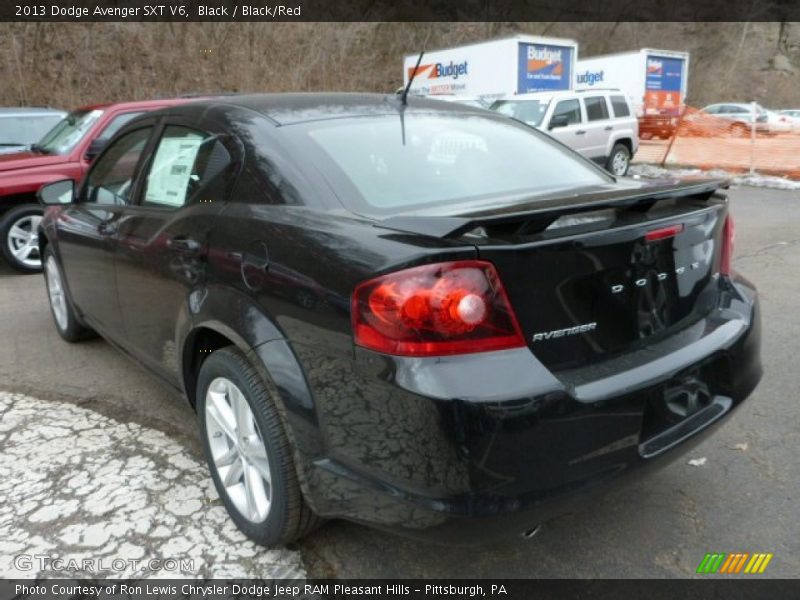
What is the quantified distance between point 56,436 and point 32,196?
4.53 meters

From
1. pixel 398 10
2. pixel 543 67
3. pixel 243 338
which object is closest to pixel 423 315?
pixel 243 338

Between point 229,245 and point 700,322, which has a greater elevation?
point 229,245

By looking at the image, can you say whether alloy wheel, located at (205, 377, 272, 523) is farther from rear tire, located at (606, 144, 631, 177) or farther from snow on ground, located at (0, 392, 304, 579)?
rear tire, located at (606, 144, 631, 177)

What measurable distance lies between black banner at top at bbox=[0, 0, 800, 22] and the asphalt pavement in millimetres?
30113

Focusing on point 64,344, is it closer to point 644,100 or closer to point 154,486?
point 154,486

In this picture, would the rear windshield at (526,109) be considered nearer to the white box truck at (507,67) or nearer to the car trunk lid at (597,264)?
the white box truck at (507,67)

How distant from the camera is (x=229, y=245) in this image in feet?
7.78

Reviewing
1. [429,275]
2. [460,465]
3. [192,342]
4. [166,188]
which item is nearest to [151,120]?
[166,188]

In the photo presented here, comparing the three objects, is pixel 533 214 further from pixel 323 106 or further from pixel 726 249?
pixel 323 106

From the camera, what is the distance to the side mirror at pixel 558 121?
12.9 metres

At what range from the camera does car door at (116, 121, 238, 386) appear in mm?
2613

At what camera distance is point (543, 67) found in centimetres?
1831

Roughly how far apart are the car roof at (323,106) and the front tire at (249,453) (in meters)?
1.01

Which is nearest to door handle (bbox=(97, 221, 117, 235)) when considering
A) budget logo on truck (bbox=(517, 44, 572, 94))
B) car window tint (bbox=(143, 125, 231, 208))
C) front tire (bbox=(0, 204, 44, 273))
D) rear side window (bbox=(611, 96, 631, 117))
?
car window tint (bbox=(143, 125, 231, 208))
